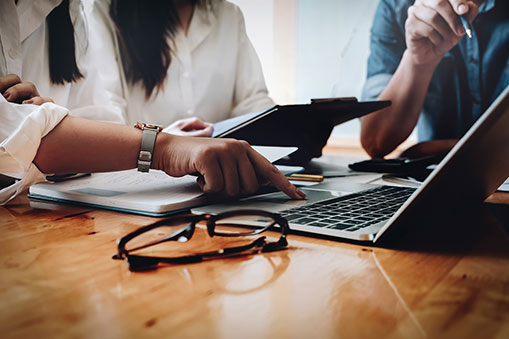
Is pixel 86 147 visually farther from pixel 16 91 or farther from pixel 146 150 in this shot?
pixel 16 91

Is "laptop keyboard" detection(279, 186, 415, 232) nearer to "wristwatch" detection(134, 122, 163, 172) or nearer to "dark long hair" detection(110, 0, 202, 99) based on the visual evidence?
"wristwatch" detection(134, 122, 163, 172)

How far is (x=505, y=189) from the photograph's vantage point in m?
0.73

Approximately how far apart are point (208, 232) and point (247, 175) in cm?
17

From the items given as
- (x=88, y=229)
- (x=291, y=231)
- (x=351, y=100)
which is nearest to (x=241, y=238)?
(x=291, y=231)

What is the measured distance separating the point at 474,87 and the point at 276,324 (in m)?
1.44

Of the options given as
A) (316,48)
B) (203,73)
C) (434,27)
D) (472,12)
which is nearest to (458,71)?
(472,12)

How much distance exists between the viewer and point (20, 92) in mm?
712

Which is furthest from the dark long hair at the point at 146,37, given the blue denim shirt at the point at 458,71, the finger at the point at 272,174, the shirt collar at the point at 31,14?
the finger at the point at 272,174

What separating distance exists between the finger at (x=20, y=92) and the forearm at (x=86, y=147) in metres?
0.16

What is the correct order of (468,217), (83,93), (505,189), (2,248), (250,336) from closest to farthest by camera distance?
(250,336) → (2,248) → (468,217) → (505,189) → (83,93)

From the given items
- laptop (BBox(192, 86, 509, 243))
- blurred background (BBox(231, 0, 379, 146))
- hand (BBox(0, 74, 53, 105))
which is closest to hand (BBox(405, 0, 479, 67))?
laptop (BBox(192, 86, 509, 243))

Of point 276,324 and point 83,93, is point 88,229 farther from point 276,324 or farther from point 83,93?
point 83,93

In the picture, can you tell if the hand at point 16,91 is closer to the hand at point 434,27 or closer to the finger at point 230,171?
the finger at point 230,171

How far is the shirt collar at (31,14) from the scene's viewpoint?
98 centimetres
